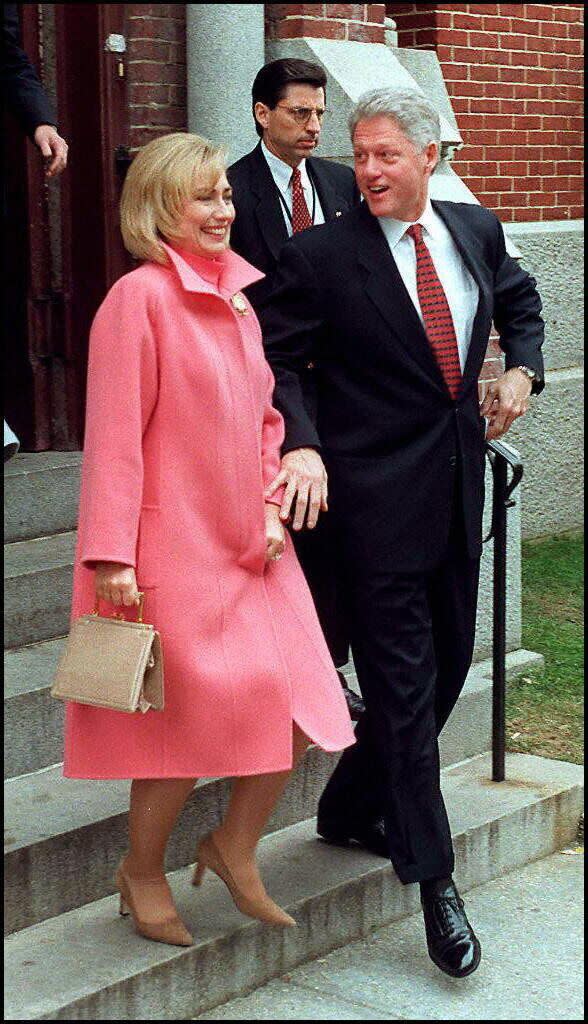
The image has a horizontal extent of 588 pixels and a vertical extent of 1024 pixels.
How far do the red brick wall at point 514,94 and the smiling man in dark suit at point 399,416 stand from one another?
417 cm

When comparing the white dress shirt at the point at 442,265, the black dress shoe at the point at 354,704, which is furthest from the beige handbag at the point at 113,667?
the black dress shoe at the point at 354,704

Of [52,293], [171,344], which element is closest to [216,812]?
[171,344]

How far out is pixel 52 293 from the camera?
6.29 m

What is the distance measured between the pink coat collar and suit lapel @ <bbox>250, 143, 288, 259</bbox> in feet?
3.15

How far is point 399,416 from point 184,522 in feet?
2.26

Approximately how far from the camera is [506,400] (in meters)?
4.11

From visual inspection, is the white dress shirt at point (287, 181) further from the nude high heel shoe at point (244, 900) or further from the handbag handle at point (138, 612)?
the nude high heel shoe at point (244, 900)

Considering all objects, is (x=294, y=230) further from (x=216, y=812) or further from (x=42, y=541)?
(x=216, y=812)

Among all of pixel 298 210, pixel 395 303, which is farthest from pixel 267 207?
pixel 395 303

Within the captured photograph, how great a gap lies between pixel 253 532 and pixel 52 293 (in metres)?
2.99

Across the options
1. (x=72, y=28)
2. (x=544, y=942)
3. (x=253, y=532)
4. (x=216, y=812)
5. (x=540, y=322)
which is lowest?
(x=544, y=942)

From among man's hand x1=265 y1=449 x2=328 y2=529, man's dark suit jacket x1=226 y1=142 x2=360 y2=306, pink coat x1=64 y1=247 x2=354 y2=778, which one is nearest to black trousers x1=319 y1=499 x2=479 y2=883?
man's hand x1=265 y1=449 x2=328 y2=529

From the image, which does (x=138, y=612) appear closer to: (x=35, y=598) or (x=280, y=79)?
(x=35, y=598)

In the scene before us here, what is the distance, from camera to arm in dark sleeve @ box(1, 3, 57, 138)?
14.8 feet
